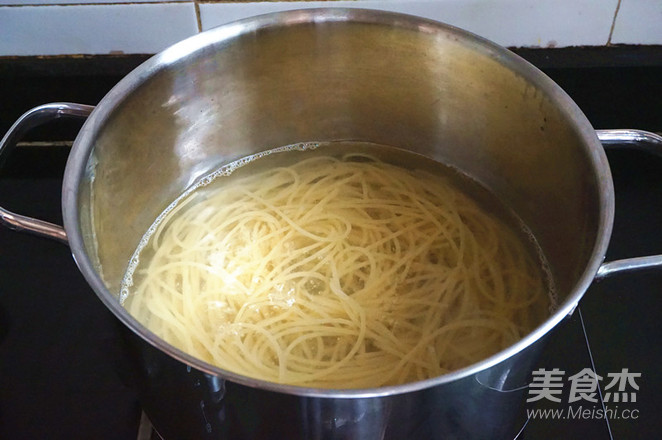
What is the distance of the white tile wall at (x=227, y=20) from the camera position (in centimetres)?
104

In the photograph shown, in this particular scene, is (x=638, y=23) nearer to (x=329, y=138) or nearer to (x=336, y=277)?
(x=329, y=138)

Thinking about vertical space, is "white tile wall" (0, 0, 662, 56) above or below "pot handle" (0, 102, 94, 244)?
above

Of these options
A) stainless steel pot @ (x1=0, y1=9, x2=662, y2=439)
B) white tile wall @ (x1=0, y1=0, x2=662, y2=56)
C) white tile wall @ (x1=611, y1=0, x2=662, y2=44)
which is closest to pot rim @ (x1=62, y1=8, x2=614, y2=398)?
stainless steel pot @ (x1=0, y1=9, x2=662, y2=439)

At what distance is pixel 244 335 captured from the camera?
868 millimetres

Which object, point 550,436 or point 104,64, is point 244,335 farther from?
point 104,64

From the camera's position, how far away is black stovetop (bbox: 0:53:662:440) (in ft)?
2.78

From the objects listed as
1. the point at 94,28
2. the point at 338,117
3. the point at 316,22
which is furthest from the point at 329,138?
the point at 94,28

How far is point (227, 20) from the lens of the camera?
3.49ft

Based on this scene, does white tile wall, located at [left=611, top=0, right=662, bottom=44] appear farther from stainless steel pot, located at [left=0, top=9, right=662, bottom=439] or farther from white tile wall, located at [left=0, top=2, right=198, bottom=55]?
white tile wall, located at [left=0, top=2, right=198, bottom=55]

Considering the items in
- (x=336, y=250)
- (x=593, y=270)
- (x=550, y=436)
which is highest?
(x=593, y=270)

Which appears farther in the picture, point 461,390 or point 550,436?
point 550,436

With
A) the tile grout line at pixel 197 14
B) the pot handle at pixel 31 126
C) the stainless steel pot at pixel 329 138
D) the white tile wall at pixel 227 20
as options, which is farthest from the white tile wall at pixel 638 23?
the pot handle at pixel 31 126

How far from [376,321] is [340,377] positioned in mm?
99

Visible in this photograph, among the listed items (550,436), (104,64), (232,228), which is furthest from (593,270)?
(104,64)
